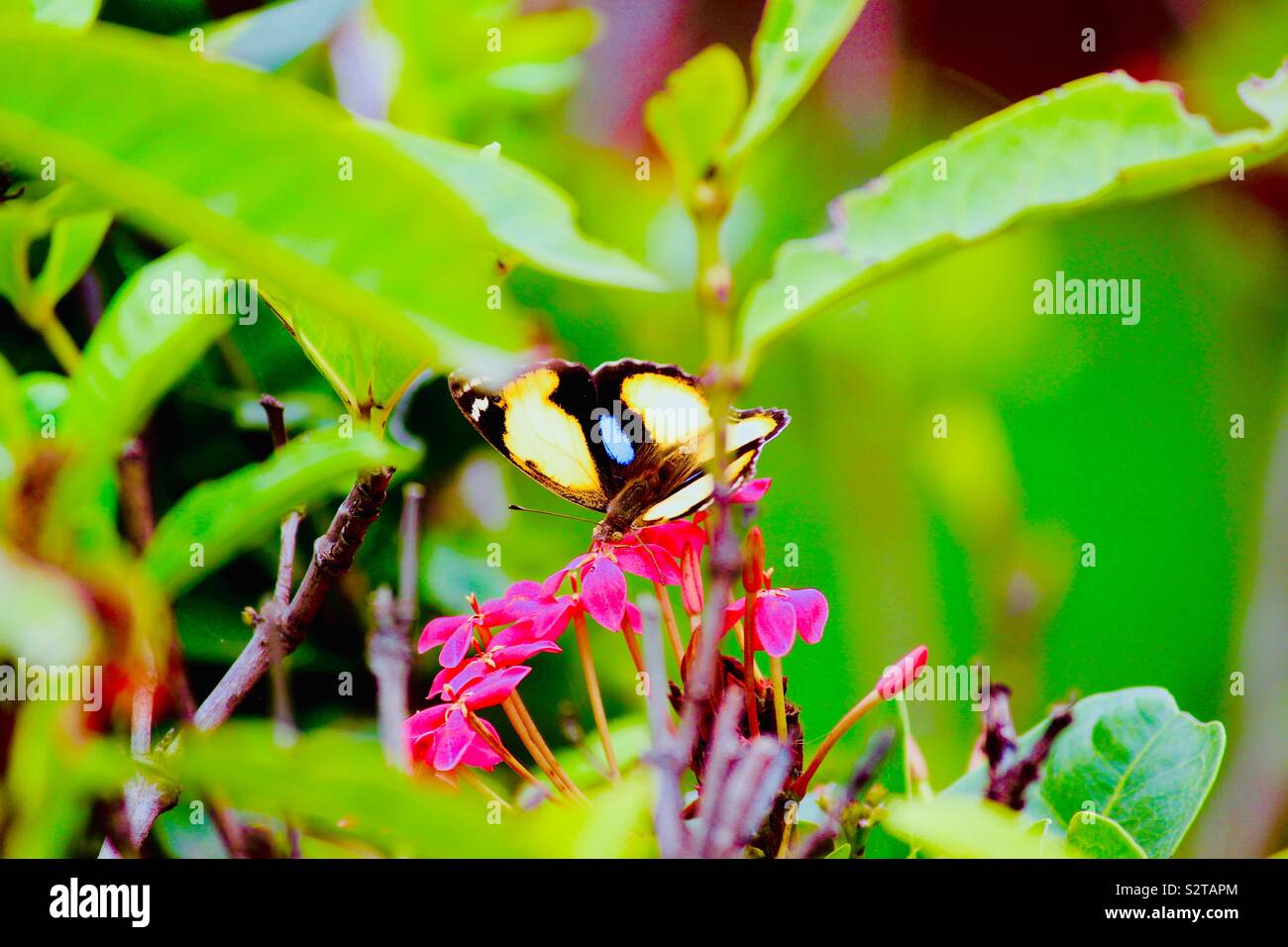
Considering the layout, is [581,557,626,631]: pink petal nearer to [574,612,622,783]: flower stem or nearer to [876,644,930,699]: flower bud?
[574,612,622,783]: flower stem

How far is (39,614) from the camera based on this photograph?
295 millimetres

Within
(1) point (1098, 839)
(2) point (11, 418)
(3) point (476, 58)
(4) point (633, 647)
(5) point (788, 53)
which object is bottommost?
(1) point (1098, 839)

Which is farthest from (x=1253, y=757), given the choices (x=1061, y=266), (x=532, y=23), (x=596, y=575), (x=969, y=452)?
(x=532, y=23)

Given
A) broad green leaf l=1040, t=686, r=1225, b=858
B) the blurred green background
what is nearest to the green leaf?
the blurred green background

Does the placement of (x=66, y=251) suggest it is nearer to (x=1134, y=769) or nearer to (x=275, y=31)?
(x=275, y=31)

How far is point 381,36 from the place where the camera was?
76 cm

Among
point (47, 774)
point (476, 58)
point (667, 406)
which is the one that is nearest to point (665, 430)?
point (667, 406)

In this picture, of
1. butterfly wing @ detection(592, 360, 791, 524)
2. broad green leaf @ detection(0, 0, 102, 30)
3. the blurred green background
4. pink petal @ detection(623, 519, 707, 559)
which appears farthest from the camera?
the blurred green background

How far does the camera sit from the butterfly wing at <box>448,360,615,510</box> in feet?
2.21

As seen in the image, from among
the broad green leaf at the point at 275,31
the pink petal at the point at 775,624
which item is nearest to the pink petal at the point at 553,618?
the pink petal at the point at 775,624

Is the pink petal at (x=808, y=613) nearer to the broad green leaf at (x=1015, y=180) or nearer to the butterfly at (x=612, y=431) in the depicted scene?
the butterfly at (x=612, y=431)

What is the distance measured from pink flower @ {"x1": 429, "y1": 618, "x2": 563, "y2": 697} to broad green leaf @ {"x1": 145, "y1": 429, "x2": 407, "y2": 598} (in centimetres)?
14

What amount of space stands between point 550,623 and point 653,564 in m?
0.07
